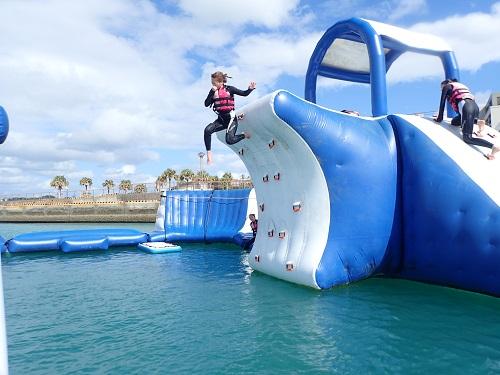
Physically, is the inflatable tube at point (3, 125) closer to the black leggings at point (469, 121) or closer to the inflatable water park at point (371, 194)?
the inflatable water park at point (371, 194)

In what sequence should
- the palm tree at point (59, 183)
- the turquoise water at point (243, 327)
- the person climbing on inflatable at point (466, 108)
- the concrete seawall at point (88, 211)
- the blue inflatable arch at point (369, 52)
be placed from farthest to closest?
the palm tree at point (59, 183) → the concrete seawall at point (88, 211) → the blue inflatable arch at point (369, 52) → the person climbing on inflatable at point (466, 108) → the turquoise water at point (243, 327)

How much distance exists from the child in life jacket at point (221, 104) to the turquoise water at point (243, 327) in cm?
235

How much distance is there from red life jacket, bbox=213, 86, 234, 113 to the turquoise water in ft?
9.46

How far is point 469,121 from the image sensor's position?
6414 mm

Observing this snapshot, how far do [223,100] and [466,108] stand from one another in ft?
12.4

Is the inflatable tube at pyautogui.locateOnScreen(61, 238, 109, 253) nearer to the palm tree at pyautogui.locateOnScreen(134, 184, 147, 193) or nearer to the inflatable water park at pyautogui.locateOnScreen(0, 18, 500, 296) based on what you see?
the inflatable water park at pyautogui.locateOnScreen(0, 18, 500, 296)

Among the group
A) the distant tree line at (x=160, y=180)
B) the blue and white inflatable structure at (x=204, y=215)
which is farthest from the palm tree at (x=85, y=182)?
the blue and white inflatable structure at (x=204, y=215)

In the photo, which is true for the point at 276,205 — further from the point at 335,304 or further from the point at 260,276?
the point at 335,304

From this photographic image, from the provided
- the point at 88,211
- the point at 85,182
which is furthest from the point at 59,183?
the point at 88,211

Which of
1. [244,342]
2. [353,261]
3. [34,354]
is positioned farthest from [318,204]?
[34,354]

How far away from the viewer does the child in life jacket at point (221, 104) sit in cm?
612

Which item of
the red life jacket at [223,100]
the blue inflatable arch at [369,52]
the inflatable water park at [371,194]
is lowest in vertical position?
the inflatable water park at [371,194]

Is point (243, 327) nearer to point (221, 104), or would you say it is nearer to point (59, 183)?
point (221, 104)

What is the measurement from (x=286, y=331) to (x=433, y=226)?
306 centimetres
